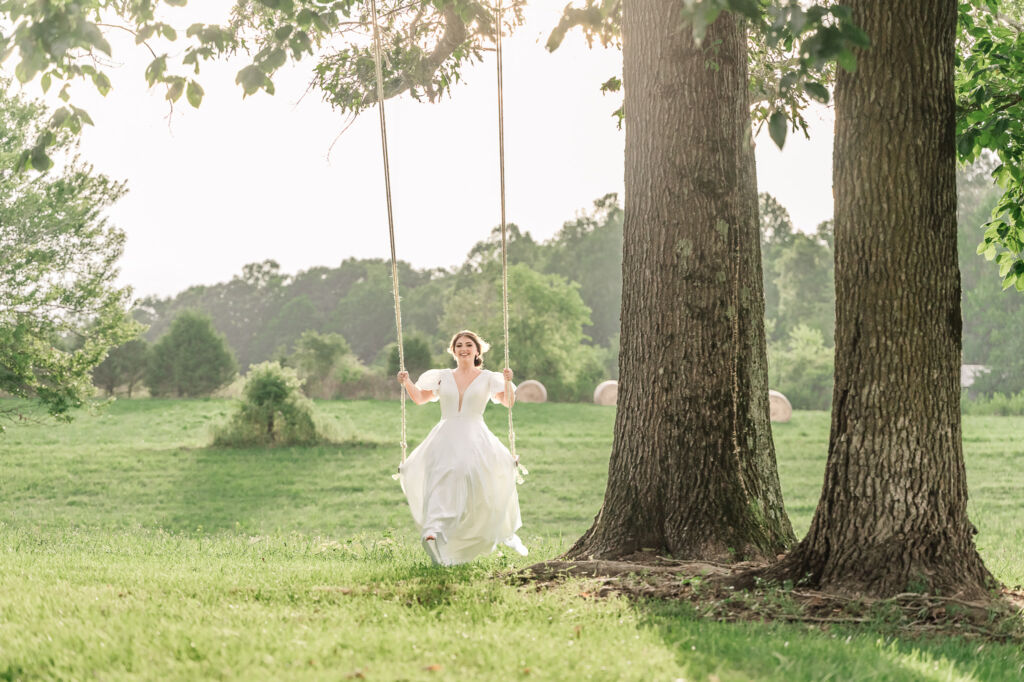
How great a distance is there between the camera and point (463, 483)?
762cm

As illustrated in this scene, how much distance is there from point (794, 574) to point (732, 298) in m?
1.95

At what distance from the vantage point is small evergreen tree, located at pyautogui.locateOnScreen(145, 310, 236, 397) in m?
35.1

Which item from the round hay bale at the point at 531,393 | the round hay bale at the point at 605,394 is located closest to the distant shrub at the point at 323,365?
the round hay bale at the point at 531,393

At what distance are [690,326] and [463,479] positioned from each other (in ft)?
6.92

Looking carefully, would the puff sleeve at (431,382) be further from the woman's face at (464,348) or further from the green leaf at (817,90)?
the green leaf at (817,90)

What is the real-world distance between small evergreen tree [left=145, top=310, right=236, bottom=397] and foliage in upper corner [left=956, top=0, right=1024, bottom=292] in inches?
1190

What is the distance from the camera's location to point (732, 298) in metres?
6.95

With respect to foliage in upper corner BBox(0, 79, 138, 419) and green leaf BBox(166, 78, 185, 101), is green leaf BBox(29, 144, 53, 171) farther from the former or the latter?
foliage in upper corner BBox(0, 79, 138, 419)

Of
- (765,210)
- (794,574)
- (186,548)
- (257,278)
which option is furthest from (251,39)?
(257,278)

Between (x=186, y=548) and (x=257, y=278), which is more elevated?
(x=257, y=278)

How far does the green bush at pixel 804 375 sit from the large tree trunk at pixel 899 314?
37714 millimetres

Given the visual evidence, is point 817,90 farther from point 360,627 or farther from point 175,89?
point 175,89

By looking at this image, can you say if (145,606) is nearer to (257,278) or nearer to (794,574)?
(794,574)

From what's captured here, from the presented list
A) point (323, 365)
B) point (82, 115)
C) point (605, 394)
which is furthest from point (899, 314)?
point (323, 365)
